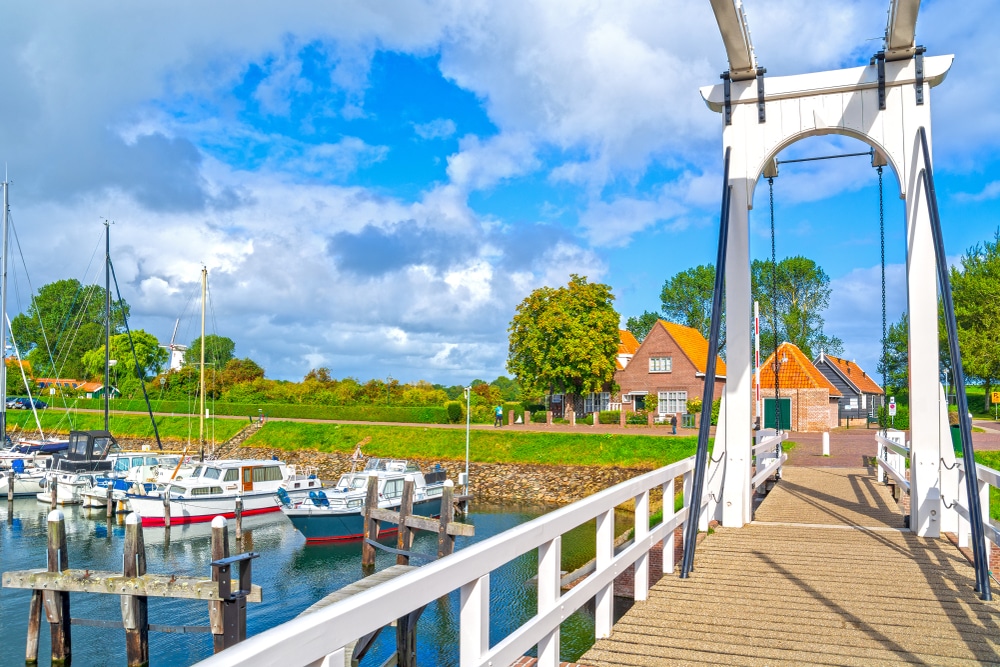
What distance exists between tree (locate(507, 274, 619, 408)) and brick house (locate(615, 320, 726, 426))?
5.72ft

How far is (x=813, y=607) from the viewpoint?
551 cm

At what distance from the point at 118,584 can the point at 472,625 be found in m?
11.0

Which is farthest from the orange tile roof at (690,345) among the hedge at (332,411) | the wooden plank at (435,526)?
the wooden plank at (435,526)

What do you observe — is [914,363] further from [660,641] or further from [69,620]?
[69,620]

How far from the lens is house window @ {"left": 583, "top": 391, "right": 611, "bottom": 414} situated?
55.5 metres

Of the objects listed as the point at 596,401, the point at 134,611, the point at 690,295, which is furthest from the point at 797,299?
the point at 134,611

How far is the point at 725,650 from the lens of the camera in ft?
15.1

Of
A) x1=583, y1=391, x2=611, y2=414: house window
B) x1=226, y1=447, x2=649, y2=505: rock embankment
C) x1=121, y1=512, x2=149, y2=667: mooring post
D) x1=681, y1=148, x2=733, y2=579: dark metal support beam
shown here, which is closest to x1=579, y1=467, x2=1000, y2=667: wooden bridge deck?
x1=681, y1=148, x2=733, y2=579: dark metal support beam

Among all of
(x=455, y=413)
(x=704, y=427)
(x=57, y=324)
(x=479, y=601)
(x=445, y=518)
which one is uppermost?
(x=57, y=324)

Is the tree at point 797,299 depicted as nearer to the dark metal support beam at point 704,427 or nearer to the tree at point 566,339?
the tree at point 566,339

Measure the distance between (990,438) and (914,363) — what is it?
28008 millimetres

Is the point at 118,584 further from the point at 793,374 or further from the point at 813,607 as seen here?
the point at 793,374

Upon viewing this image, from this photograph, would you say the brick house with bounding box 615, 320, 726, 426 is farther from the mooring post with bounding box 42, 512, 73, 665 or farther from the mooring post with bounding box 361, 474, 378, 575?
the mooring post with bounding box 42, 512, 73, 665

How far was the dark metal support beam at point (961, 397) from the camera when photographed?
5.99m
